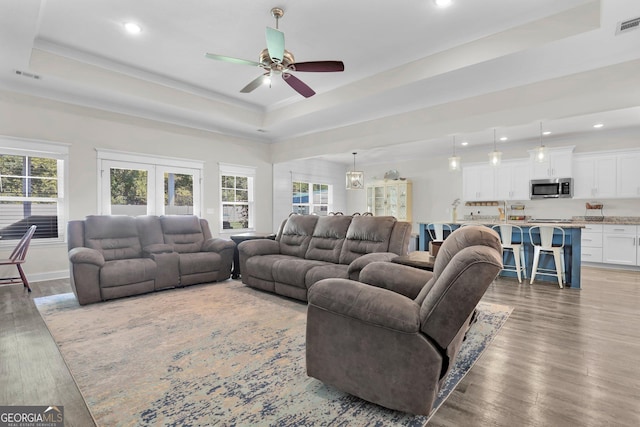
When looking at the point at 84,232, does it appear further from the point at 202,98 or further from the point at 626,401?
the point at 626,401

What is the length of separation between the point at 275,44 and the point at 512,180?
6639mm

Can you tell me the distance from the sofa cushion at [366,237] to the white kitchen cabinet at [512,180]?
4903 mm

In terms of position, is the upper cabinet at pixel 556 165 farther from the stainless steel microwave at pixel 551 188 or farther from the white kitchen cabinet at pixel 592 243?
the white kitchen cabinet at pixel 592 243

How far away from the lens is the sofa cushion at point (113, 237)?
4285 mm

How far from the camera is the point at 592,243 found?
6289 millimetres

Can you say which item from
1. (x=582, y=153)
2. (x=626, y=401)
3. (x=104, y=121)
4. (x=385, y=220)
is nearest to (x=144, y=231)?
(x=104, y=121)

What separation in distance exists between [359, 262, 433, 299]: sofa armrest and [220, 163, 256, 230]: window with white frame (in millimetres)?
5144

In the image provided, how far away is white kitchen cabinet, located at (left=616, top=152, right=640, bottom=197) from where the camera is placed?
607 centimetres

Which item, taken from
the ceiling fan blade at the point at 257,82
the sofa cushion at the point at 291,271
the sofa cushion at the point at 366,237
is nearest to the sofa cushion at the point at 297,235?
the sofa cushion at the point at 291,271

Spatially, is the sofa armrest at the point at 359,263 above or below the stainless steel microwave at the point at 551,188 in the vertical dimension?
below

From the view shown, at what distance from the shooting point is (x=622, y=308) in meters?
3.62

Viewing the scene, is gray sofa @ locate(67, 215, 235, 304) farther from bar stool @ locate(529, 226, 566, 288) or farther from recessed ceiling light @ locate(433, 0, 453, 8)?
bar stool @ locate(529, 226, 566, 288)

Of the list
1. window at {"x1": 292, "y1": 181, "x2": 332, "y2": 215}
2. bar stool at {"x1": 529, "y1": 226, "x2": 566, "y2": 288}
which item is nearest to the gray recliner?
bar stool at {"x1": 529, "y1": 226, "x2": 566, "y2": 288}

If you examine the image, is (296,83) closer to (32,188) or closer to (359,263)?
(359,263)
